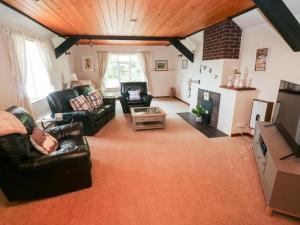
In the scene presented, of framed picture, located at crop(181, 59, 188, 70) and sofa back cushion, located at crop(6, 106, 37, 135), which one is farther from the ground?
framed picture, located at crop(181, 59, 188, 70)

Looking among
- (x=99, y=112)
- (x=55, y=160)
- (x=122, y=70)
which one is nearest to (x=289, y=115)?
(x=55, y=160)

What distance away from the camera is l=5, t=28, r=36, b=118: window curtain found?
9.39 ft

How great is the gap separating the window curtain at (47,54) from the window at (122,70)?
2.82m

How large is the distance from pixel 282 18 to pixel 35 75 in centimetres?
471

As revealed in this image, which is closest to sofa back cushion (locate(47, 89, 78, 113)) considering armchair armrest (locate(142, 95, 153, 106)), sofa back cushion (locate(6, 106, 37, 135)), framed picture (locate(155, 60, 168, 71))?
sofa back cushion (locate(6, 106, 37, 135))

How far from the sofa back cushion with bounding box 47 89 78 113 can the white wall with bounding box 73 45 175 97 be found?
334cm

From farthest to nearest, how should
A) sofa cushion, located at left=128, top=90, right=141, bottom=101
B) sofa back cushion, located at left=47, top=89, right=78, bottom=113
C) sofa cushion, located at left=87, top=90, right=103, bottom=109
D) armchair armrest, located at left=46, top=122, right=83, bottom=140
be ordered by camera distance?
1. sofa cushion, located at left=128, top=90, right=141, bottom=101
2. sofa cushion, located at left=87, top=90, right=103, bottom=109
3. sofa back cushion, located at left=47, top=89, right=78, bottom=113
4. armchair armrest, located at left=46, top=122, right=83, bottom=140

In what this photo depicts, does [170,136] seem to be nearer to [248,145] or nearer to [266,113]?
[248,145]

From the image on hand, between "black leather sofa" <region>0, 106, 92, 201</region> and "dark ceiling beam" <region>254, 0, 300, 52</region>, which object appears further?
"dark ceiling beam" <region>254, 0, 300, 52</region>

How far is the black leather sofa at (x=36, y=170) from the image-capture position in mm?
1678

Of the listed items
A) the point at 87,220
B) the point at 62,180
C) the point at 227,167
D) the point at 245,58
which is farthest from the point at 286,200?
the point at 245,58

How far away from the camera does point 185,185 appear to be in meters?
2.10

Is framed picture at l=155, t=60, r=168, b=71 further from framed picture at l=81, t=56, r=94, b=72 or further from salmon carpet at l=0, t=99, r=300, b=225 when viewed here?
salmon carpet at l=0, t=99, r=300, b=225

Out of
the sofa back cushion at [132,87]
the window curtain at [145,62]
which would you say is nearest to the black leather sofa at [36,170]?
the sofa back cushion at [132,87]
